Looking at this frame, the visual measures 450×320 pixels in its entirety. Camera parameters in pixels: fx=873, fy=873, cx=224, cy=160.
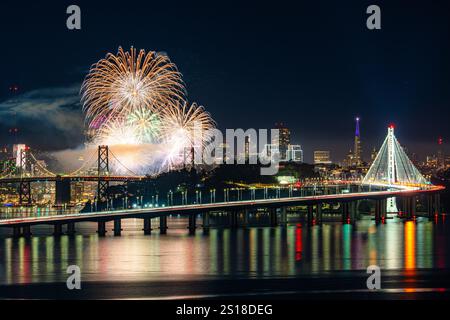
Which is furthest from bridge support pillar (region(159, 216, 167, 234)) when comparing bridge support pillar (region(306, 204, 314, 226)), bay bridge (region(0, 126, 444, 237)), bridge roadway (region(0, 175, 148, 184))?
bridge roadway (region(0, 175, 148, 184))

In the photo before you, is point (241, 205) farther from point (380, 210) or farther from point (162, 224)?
point (380, 210)

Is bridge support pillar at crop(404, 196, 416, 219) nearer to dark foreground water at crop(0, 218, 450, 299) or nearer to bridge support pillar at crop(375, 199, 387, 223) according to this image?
bridge support pillar at crop(375, 199, 387, 223)

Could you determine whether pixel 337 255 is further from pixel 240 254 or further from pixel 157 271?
pixel 157 271

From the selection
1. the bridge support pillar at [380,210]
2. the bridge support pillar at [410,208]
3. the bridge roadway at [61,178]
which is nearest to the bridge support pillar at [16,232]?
the bridge roadway at [61,178]

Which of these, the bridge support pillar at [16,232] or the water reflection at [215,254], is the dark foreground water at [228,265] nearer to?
the water reflection at [215,254]

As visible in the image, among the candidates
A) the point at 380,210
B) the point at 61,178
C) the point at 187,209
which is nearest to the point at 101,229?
the point at 187,209
